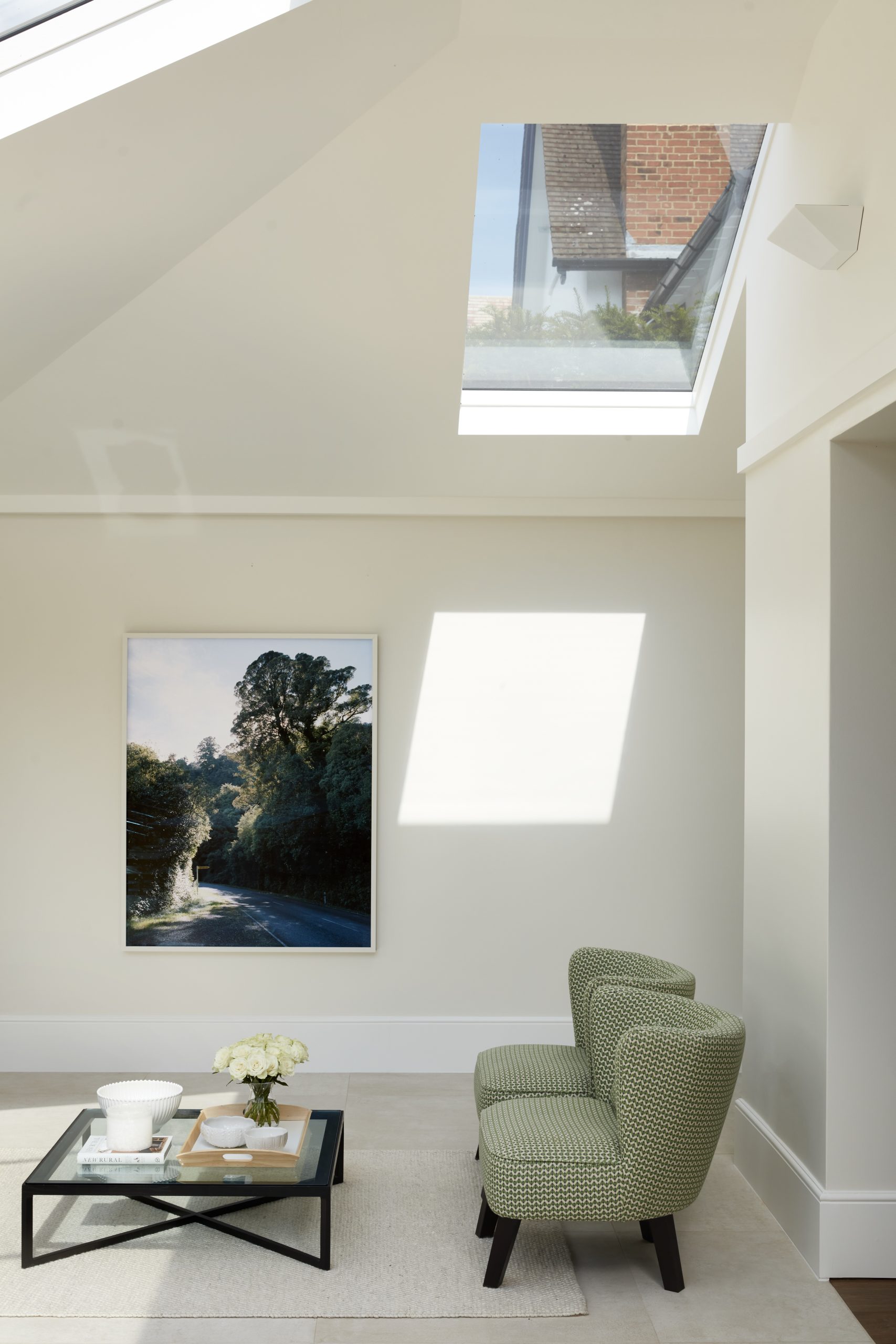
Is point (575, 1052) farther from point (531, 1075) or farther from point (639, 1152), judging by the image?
point (639, 1152)

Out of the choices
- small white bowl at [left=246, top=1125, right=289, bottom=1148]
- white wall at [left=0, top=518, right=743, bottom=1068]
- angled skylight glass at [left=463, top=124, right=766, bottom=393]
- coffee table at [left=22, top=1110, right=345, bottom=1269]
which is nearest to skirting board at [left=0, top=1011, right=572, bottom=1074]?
white wall at [left=0, top=518, right=743, bottom=1068]

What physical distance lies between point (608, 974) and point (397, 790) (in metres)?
1.68

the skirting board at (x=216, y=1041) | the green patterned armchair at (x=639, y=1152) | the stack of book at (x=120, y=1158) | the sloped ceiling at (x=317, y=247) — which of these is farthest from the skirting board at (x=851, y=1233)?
the sloped ceiling at (x=317, y=247)

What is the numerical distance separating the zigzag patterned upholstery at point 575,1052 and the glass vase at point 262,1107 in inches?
29.6

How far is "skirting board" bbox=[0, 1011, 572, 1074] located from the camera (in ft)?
17.3

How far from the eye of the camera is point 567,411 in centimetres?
507

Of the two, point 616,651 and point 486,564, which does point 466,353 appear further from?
point 616,651

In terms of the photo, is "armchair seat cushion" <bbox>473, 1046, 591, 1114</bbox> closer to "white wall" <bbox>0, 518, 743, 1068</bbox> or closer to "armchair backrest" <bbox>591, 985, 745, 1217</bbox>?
"armchair backrest" <bbox>591, 985, 745, 1217</bbox>

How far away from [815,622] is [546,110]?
197 centimetres

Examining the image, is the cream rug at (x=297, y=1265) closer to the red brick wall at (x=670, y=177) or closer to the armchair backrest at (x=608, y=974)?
the armchair backrest at (x=608, y=974)

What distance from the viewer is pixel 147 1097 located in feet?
11.4

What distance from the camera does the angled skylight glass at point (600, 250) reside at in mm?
3982

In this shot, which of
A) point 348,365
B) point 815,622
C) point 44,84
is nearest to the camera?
point 44,84

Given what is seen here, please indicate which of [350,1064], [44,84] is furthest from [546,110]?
[350,1064]
